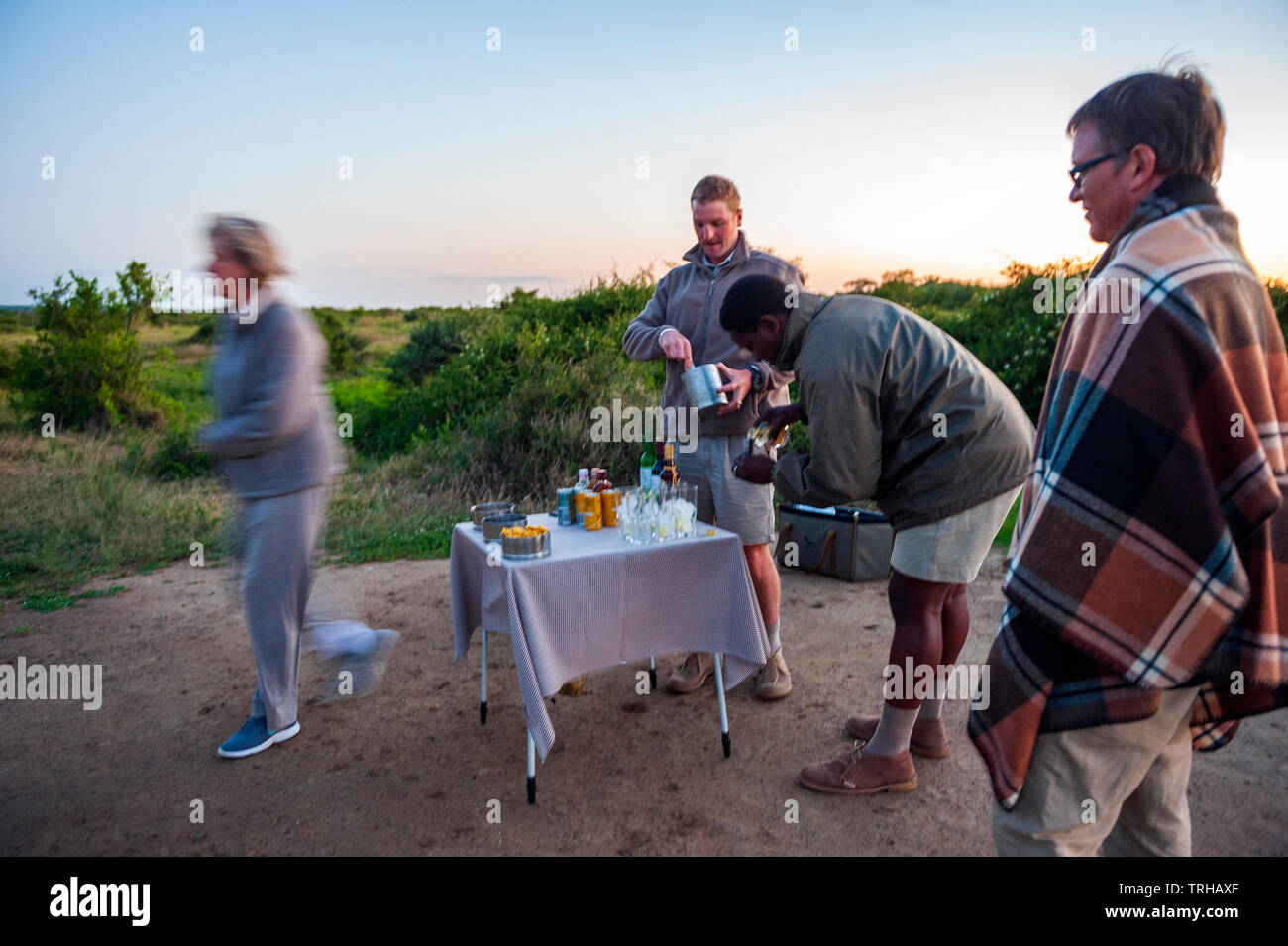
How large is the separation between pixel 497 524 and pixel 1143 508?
2529 millimetres

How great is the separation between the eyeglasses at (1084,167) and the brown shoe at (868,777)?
2.34 metres

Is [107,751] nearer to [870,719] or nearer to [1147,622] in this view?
[870,719]

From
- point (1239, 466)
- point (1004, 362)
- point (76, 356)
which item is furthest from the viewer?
point (76, 356)

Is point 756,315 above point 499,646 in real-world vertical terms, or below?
above

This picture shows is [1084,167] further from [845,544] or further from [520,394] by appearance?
[520,394]

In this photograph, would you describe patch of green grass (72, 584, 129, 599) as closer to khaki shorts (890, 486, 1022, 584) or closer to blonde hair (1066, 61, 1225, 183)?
khaki shorts (890, 486, 1022, 584)

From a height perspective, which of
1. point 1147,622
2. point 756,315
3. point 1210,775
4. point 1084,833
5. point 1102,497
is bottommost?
point 1210,775

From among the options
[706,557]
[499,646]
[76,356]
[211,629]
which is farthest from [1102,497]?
[76,356]

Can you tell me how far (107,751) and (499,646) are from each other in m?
1.99

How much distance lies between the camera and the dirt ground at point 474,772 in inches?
117

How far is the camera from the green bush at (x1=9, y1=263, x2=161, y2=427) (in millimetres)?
11844

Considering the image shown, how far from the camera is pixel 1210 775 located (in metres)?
3.32

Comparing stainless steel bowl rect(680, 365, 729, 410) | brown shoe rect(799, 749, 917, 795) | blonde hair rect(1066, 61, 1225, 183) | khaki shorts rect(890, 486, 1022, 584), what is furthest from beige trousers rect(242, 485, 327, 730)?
blonde hair rect(1066, 61, 1225, 183)

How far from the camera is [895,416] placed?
2812 mm
